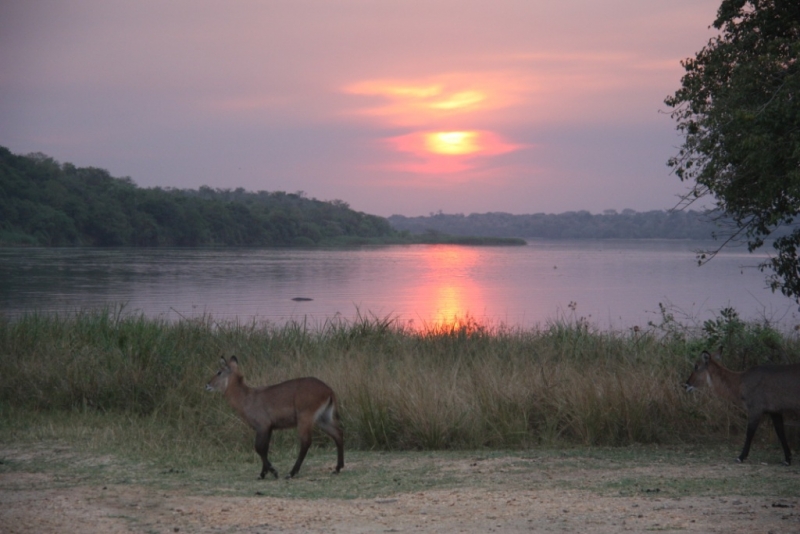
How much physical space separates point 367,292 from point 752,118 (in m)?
34.7

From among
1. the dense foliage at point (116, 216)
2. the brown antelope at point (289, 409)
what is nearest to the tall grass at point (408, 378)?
the brown antelope at point (289, 409)

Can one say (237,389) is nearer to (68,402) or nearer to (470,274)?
(68,402)

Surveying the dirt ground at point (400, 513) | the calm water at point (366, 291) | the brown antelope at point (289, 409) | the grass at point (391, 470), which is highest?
the brown antelope at point (289, 409)

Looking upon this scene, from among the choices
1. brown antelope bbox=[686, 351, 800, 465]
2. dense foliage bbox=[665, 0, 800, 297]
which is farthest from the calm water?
brown antelope bbox=[686, 351, 800, 465]

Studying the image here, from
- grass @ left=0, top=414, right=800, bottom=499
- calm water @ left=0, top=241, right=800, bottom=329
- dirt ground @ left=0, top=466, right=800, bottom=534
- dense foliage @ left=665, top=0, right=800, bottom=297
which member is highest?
dense foliage @ left=665, top=0, right=800, bottom=297

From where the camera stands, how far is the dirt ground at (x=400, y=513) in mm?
5328

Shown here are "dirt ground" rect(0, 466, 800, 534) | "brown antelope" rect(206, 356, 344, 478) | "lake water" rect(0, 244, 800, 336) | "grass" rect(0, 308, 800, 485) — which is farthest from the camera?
"lake water" rect(0, 244, 800, 336)

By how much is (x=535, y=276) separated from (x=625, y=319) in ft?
104

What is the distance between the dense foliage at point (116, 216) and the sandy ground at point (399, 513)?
2616 inches

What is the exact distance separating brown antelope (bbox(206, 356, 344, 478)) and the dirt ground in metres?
0.88

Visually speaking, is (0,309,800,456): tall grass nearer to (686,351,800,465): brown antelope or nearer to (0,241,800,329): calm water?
(686,351,800,465): brown antelope

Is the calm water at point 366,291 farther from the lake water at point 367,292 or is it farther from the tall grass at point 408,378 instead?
the tall grass at point 408,378

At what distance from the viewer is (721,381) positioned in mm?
8109

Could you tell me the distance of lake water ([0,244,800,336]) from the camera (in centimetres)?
2917
